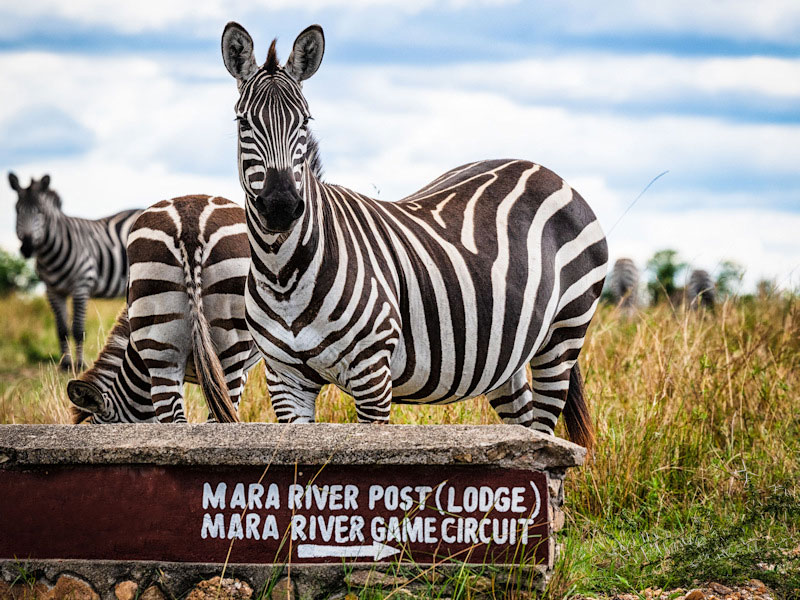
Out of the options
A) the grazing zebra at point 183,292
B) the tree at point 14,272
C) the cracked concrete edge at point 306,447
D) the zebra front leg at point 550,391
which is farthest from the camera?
the tree at point 14,272

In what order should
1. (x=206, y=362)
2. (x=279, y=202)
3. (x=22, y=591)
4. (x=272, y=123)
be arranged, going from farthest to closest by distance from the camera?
(x=206, y=362) < (x=272, y=123) < (x=279, y=202) < (x=22, y=591)

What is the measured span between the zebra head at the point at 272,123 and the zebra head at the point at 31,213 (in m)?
9.58

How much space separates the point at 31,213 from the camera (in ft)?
40.8

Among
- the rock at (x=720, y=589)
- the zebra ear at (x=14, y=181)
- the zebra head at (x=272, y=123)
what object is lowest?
the rock at (x=720, y=589)

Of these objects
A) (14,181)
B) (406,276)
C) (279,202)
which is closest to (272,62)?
(279,202)

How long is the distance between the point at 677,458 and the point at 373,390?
7.99ft

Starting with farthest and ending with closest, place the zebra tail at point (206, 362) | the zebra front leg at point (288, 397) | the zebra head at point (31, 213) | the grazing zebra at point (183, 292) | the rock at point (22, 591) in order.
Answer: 1. the zebra head at point (31, 213)
2. the grazing zebra at point (183, 292)
3. the zebra tail at point (206, 362)
4. the zebra front leg at point (288, 397)
5. the rock at point (22, 591)

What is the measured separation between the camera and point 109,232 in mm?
13891

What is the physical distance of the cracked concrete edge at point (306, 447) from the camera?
3.25m

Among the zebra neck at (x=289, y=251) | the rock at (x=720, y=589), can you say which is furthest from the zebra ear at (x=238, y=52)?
the rock at (x=720, y=589)

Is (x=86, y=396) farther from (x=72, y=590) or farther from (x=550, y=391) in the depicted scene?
(x=550, y=391)

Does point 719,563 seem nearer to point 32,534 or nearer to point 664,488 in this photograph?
point 664,488

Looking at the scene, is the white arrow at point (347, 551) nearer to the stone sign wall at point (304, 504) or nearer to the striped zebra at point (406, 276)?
the stone sign wall at point (304, 504)

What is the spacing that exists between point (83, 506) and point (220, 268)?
166 cm
